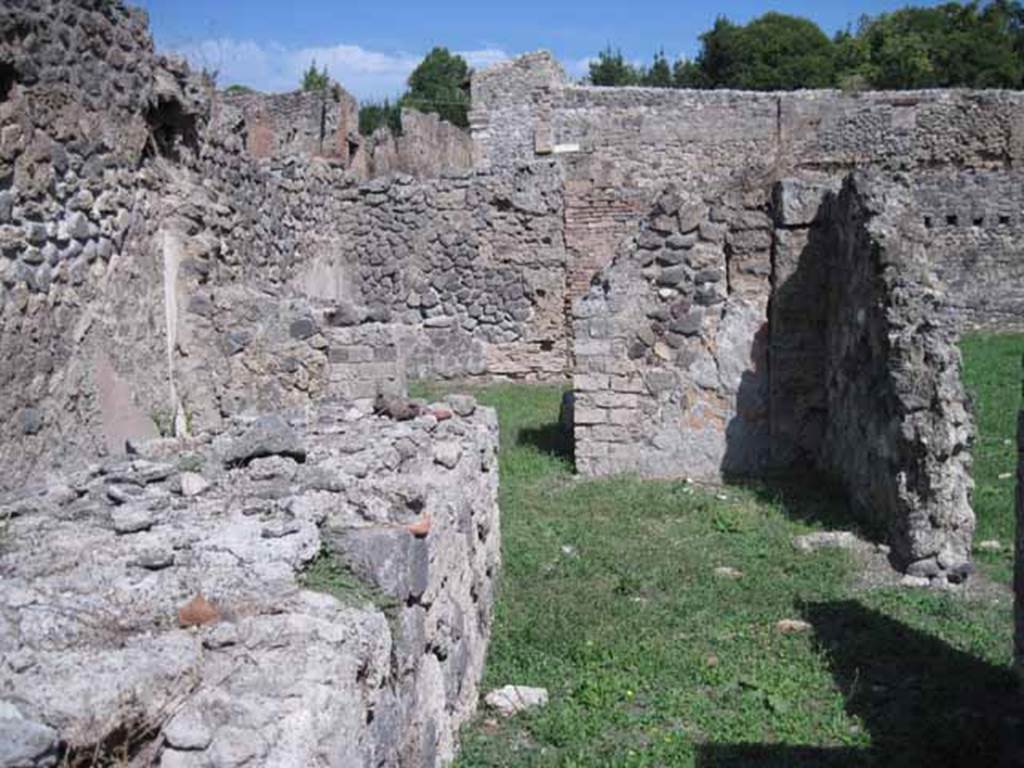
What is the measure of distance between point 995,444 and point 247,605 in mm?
7555

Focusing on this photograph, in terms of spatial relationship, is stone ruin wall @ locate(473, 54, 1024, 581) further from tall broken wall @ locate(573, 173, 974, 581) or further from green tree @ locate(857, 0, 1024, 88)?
green tree @ locate(857, 0, 1024, 88)

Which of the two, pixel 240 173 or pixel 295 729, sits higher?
pixel 240 173

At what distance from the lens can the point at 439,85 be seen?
176ft

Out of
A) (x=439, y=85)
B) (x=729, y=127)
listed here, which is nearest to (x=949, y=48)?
(x=729, y=127)

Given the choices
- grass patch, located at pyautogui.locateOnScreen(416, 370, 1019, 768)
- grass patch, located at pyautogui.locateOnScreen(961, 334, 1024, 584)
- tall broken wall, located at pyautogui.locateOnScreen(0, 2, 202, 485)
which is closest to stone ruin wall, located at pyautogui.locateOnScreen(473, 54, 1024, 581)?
grass patch, located at pyautogui.locateOnScreen(961, 334, 1024, 584)

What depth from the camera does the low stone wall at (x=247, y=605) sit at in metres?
2.24

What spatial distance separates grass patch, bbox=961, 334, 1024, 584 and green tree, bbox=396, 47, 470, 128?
33.1m

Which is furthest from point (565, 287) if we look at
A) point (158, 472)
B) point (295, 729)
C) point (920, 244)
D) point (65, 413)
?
point (295, 729)

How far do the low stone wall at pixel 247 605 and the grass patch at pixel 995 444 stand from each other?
3367 millimetres

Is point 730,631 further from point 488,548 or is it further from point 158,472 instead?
point 158,472

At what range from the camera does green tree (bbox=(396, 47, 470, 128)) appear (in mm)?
45281

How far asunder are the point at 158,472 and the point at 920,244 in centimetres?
528

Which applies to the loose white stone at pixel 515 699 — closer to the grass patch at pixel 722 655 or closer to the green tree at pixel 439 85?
the grass patch at pixel 722 655

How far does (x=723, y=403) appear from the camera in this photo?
8.52 meters
